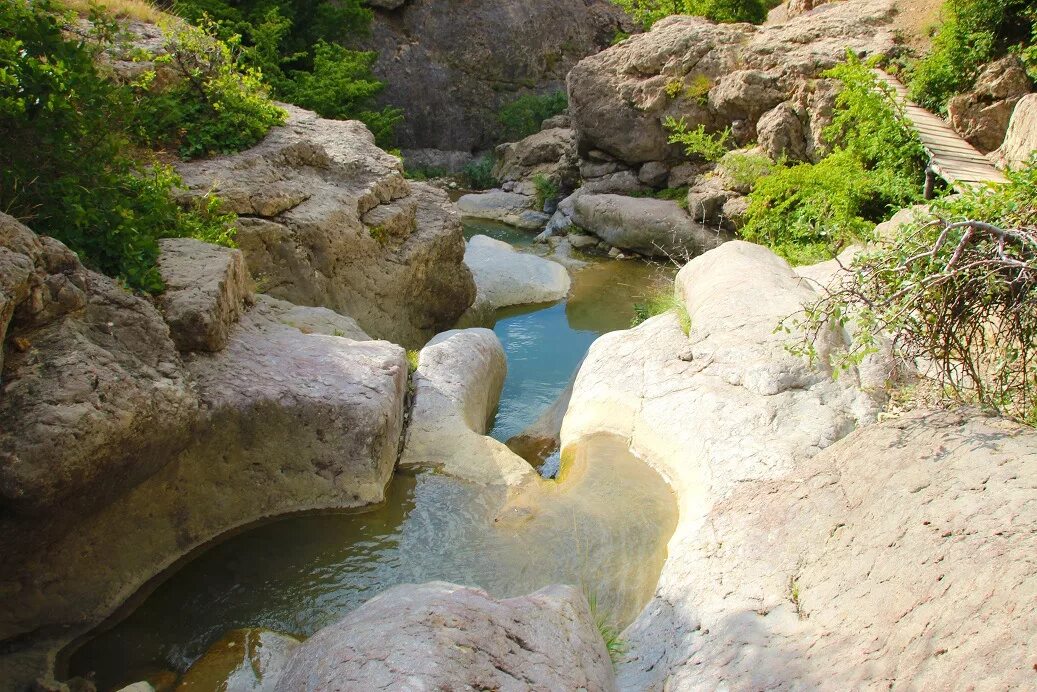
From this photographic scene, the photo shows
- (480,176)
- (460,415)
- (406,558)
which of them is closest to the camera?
(406,558)

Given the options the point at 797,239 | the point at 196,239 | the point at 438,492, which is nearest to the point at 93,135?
the point at 196,239

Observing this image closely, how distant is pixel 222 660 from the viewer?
4637 millimetres

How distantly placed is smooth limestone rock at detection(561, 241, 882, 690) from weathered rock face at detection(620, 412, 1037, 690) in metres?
0.07

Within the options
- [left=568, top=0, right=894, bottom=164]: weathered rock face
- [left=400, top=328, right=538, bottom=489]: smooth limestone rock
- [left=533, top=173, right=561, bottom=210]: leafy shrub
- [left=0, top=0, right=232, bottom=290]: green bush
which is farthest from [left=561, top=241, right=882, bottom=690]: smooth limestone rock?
[left=533, top=173, right=561, bottom=210]: leafy shrub


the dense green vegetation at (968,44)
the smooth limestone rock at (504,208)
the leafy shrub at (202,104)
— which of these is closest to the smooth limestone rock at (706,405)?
the leafy shrub at (202,104)

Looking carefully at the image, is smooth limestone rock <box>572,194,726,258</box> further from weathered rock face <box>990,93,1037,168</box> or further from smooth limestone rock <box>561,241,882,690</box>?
smooth limestone rock <box>561,241,882,690</box>

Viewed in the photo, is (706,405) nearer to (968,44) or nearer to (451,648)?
(451,648)

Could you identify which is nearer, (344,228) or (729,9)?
(344,228)

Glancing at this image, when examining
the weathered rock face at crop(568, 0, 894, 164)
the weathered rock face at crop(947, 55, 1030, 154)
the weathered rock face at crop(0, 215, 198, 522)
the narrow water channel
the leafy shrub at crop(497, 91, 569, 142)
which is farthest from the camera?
the leafy shrub at crop(497, 91, 569, 142)

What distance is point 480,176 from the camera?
2395 cm

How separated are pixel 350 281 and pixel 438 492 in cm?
397

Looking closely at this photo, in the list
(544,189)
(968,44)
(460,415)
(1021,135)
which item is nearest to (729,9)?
(544,189)

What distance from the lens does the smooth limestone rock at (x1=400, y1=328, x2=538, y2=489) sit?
6770mm

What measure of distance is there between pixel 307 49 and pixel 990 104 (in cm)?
1596
